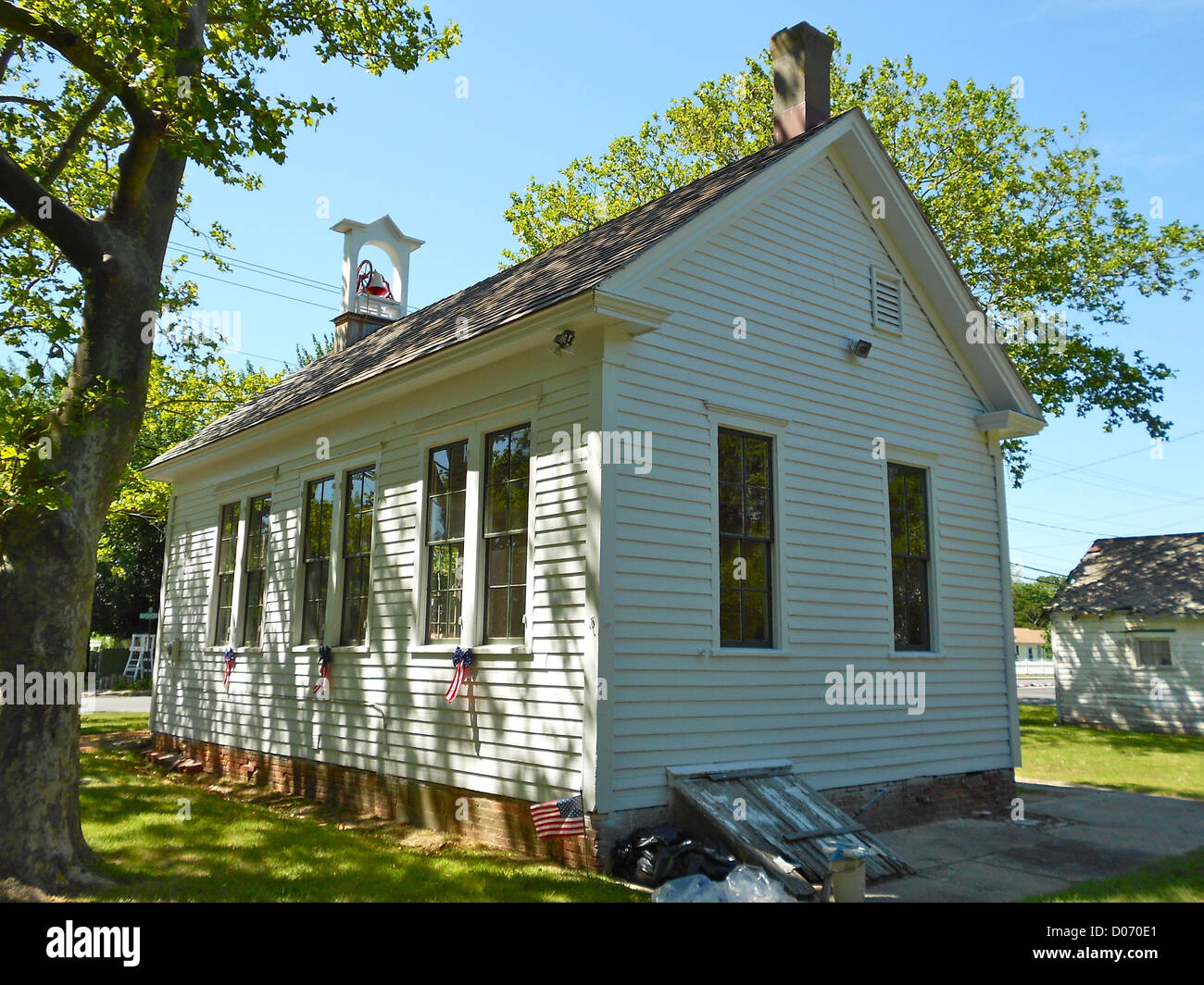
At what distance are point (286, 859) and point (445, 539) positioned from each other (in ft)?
11.0

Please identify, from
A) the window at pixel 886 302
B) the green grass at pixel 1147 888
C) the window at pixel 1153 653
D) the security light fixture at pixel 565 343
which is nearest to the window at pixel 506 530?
the security light fixture at pixel 565 343

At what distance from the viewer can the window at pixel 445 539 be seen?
9.59 m

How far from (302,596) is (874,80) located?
75.4ft

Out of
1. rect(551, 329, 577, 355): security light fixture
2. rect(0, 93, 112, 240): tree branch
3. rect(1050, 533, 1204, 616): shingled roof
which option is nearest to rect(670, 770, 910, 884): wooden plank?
rect(551, 329, 577, 355): security light fixture

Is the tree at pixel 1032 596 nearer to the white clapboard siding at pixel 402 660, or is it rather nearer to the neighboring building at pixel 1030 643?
the neighboring building at pixel 1030 643

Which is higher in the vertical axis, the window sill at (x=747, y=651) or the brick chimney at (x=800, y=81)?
the brick chimney at (x=800, y=81)

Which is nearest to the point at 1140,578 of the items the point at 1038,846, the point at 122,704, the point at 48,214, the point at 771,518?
the point at 1038,846

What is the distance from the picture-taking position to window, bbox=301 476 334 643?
477 inches

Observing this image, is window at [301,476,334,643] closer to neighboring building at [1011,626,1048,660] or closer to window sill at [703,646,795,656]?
window sill at [703,646,795,656]

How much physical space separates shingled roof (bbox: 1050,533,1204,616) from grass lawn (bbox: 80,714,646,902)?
75.3ft

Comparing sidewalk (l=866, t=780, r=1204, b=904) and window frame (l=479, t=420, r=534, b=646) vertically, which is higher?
window frame (l=479, t=420, r=534, b=646)

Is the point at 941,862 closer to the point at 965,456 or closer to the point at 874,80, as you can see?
the point at 965,456

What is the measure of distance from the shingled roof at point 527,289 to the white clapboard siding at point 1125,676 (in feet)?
67.3

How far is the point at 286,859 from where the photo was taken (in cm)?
802
